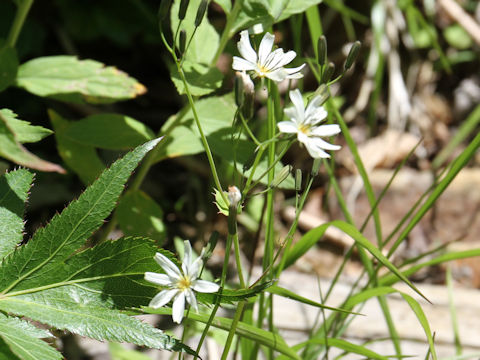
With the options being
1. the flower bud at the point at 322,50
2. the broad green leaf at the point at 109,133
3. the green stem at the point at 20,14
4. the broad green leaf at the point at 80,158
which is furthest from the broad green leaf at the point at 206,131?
the green stem at the point at 20,14

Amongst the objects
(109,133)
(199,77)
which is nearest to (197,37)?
(199,77)

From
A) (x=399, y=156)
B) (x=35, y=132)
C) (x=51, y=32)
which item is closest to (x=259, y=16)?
(x=35, y=132)

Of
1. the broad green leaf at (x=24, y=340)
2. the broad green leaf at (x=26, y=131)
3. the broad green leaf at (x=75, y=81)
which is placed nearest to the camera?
the broad green leaf at (x=24, y=340)

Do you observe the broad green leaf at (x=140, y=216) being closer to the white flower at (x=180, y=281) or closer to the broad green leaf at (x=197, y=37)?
the broad green leaf at (x=197, y=37)

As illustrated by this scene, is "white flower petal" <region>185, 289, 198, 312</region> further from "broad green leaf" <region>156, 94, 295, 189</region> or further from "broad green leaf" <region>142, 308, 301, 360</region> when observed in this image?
"broad green leaf" <region>156, 94, 295, 189</region>

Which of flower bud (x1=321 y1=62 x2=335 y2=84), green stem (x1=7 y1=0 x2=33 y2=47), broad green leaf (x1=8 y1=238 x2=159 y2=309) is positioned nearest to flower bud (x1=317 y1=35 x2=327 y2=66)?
flower bud (x1=321 y1=62 x2=335 y2=84)

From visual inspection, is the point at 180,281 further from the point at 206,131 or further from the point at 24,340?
the point at 206,131
